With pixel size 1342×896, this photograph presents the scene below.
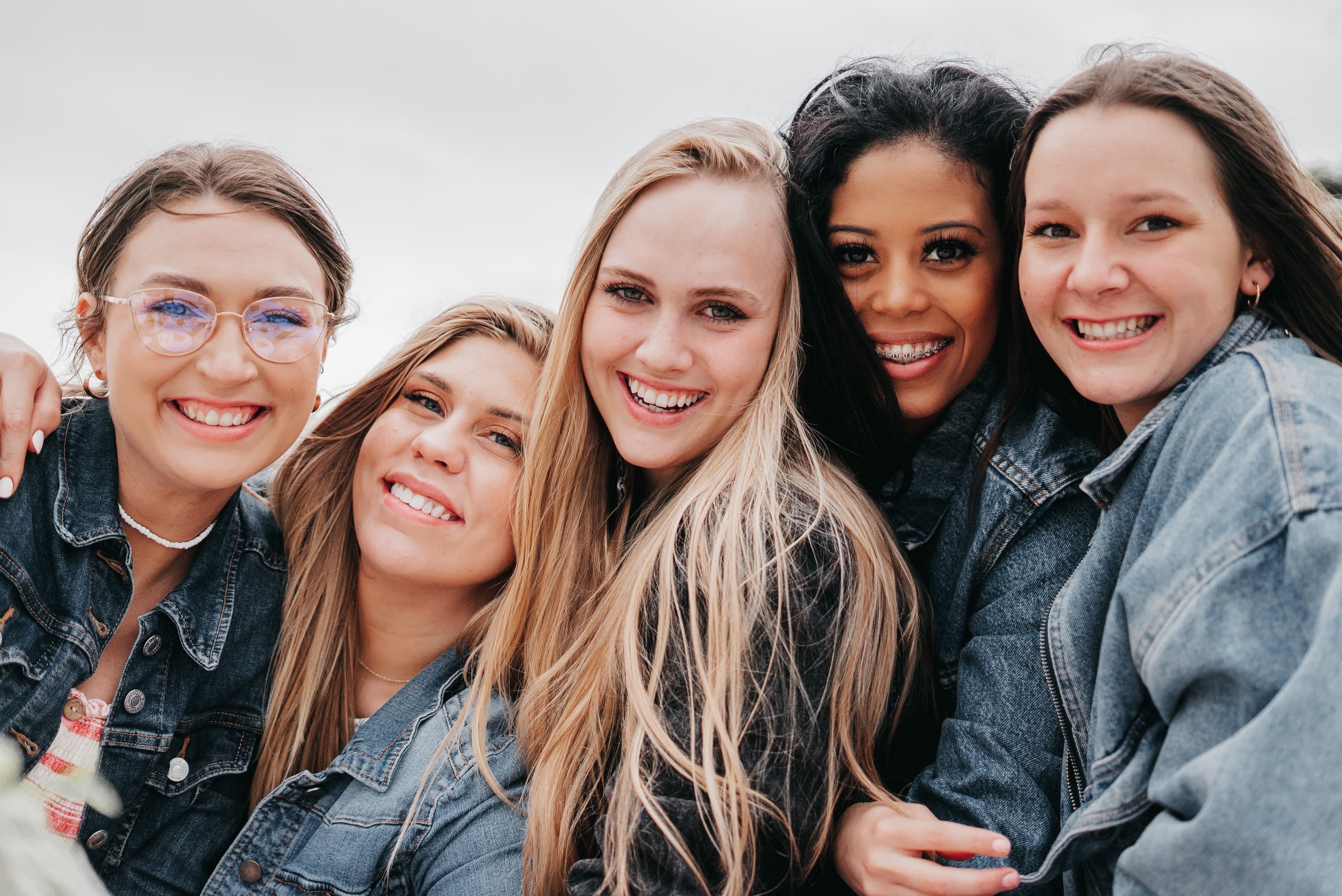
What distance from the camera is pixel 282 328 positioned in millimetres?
2824

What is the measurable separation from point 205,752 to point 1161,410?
2690mm

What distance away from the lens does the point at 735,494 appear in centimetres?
262

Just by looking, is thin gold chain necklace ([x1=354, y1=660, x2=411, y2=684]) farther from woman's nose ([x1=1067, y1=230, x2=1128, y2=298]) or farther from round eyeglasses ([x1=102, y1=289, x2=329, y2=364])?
woman's nose ([x1=1067, y1=230, x2=1128, y2=298])

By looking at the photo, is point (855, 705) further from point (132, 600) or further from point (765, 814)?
point (132, 600)

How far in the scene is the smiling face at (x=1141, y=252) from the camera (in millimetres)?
2150

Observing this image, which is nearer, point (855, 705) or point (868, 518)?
point (855, 705)

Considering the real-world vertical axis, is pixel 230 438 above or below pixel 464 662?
above

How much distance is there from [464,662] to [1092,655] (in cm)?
191

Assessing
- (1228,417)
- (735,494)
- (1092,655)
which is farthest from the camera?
(735,494)

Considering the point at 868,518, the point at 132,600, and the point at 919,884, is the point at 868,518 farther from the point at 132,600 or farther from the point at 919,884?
the point at 132,600

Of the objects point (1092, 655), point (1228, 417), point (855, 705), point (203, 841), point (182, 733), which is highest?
point (1228, 417)

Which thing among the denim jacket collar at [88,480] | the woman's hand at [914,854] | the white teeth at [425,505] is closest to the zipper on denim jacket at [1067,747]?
the woman's hand at [914,854]

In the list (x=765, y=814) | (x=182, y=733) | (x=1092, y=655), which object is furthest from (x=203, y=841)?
(x=1092, y=655)

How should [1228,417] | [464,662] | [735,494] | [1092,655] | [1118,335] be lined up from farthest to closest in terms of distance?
[464,662] → [735,494] → [1118,335] → [1092,655] → [1228,417]
